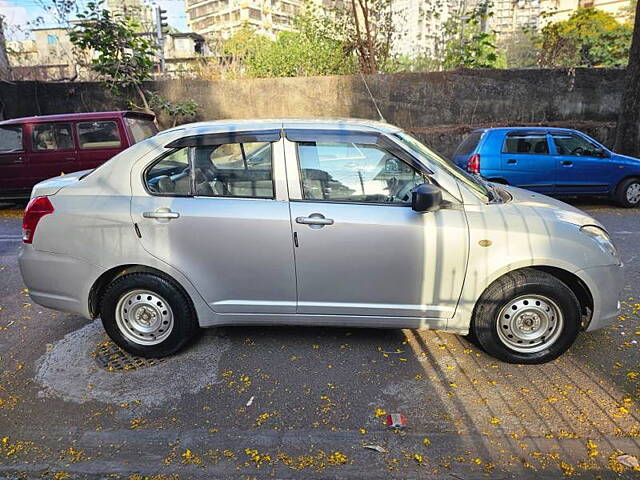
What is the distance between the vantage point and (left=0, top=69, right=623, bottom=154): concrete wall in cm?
1379

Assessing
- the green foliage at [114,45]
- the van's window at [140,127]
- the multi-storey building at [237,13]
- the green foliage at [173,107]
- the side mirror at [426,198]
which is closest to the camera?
the side mirror at [426,198]

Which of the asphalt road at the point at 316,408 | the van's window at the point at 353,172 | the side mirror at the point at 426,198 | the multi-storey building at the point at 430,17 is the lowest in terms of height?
the asphalt road at the point at 316,408

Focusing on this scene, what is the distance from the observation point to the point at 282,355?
3639 mm

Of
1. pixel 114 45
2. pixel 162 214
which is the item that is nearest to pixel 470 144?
pixel 162 214

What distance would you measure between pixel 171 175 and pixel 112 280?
0.95 metres

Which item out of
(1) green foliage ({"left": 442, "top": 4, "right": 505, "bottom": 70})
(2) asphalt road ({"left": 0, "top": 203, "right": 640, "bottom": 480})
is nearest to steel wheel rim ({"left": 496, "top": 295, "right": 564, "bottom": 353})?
(2) asphalt road ({"left": 0, "top": 203, "right": 640, "bottom": 480})

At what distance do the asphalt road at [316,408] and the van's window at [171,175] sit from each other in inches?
52.4

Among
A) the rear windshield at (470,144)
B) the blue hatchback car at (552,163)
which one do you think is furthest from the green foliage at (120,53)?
the blue hatchback car at (552,163)

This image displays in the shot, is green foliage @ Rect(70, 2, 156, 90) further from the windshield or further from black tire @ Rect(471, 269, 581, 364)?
Answer: black tire @ Rect(471, 269, 581, 364)

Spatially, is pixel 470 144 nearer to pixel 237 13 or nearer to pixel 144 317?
pixel 144 317

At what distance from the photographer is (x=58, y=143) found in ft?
29.8

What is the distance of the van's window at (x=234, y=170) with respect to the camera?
341 cm

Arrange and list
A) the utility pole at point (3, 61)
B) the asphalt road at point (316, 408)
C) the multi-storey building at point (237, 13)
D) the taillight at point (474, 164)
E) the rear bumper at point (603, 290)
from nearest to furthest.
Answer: the asphalt road at point (316, 408), the rear bumper at point (603, 290), the taillight at point (474, 164), the utility pole at point (3, 61), the multi-storey building at point (237, 13)

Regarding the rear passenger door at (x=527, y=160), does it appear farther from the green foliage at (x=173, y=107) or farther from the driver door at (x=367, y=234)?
the green foliage at (x=173, y=107)
